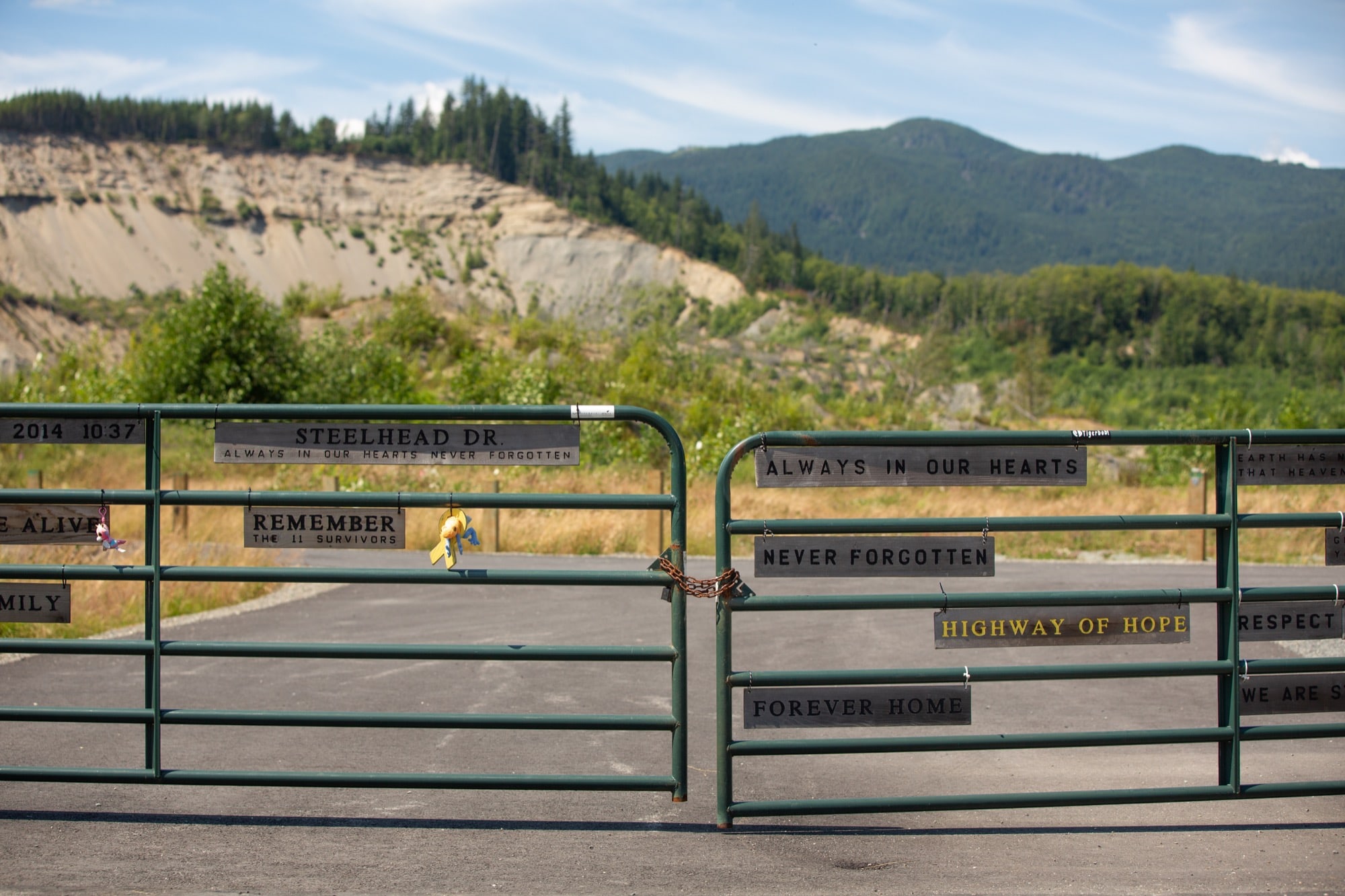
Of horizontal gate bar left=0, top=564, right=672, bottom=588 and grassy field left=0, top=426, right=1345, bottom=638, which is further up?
horizontal gate bar left=0, top=564, right=672, bottom=588

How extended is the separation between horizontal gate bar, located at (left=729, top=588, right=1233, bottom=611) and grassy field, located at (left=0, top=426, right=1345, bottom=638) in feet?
24.6

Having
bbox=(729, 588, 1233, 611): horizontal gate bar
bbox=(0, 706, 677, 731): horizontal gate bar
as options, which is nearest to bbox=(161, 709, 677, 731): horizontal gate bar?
bbox=(0, 706, 677, 731): horizontal gate bar

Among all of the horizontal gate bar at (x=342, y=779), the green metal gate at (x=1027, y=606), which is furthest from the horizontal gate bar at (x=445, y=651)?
the horizontal gate bar at (x=342, y=779)

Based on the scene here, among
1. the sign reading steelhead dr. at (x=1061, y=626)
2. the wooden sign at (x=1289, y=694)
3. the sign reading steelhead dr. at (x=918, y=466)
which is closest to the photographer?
the sign reading steelhead dr. at (x=918, y=466)

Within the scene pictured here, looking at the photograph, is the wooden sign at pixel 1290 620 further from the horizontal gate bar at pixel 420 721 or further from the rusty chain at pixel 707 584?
the horizontal gate bar at pixel 420 721

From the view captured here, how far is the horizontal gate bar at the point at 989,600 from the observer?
4572 millimetres

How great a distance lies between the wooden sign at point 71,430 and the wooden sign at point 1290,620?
16.3 ft

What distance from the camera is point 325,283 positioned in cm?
12050

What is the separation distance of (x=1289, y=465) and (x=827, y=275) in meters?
162

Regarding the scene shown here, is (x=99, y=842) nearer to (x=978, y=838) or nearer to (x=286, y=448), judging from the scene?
(x=286, y=448)

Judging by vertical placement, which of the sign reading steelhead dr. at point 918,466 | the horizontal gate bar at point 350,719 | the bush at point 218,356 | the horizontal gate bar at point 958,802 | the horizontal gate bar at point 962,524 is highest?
the bush at point 218,356

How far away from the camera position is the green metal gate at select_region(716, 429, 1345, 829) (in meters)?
4.59

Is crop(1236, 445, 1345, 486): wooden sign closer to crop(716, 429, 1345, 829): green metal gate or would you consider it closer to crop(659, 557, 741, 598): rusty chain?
crop(716, 429, 1345, 829): green metal gate

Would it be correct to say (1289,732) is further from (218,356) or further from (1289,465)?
(218,356)
